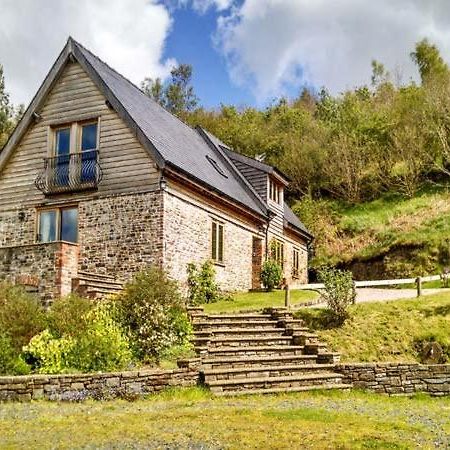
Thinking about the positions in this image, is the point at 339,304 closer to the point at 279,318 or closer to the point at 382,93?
the point at 279,318

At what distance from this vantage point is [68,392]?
1105 cm

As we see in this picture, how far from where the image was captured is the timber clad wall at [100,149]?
19.3 m

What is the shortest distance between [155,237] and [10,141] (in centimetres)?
732

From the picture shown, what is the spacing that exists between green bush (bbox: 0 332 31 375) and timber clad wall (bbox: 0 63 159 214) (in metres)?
8.13

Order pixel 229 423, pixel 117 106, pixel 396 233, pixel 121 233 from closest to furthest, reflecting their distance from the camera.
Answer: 1. pixel 229 423
2. pixel 121 233
3. pixel 117 106
4. pixel 396 233

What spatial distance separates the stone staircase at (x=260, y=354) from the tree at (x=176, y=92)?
145 feet

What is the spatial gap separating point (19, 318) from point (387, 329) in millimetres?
8985

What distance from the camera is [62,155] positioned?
2067cm

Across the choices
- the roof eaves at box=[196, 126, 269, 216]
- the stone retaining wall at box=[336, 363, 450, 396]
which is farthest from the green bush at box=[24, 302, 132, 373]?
the roof eaves at box=[196, 126, 269, 216]

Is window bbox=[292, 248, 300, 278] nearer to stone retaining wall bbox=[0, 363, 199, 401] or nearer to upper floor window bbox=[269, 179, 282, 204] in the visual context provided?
upper floor window bbox=[269, 179, 282, 204]

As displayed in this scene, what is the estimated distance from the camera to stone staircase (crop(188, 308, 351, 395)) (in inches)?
476

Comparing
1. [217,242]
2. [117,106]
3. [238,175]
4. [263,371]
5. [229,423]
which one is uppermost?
[117,106]

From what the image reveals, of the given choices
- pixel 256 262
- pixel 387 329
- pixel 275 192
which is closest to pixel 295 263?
pixel 275 192

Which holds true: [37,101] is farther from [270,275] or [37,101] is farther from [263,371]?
[263,371]
